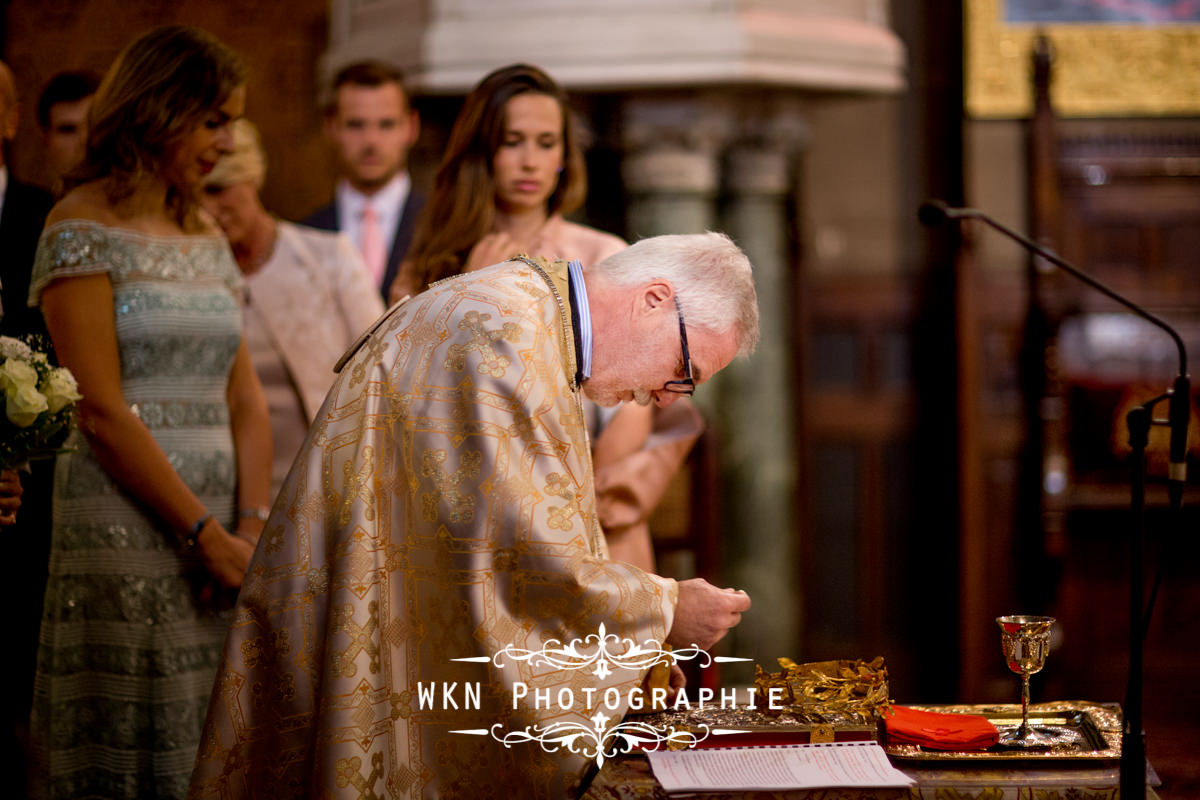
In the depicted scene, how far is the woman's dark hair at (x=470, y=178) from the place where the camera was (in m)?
3.32

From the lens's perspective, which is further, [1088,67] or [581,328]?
[1088,67]

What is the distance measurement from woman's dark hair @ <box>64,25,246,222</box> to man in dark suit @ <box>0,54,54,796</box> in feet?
0.79

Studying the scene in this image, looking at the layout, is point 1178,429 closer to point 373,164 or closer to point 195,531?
point 195,531

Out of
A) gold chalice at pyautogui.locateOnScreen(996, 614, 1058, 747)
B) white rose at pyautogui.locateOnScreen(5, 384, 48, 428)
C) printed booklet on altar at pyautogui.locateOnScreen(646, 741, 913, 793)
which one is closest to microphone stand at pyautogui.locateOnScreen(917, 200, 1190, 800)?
gold chalice at pyautogui.locateOnScreen(996, 614, 1058, 747)

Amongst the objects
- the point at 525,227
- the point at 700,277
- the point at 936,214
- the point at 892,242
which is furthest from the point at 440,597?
the point at 892,242

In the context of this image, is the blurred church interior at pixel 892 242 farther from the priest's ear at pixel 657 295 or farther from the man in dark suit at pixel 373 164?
the priest's ear at pixel 657 295

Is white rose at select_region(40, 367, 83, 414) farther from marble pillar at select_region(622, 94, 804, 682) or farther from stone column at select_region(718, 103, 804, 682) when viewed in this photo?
stone column at select_region(718, 103, 804, 682)

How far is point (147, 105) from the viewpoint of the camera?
281 cm

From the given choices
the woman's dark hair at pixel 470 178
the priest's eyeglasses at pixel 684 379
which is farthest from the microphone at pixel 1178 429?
the woman's dark hair at pixel 470 178

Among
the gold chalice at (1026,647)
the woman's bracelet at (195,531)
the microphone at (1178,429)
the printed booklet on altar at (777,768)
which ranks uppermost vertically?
the microphone at (1178,429)

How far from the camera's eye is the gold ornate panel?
5.56m

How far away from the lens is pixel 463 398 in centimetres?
215

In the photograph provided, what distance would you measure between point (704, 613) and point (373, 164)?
2.62 meters

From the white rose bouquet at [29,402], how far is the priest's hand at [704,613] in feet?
3.73
